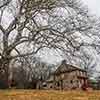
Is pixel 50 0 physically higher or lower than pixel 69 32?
higher

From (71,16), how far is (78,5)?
1.33m

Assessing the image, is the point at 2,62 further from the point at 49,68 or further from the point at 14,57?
the point at 49,68

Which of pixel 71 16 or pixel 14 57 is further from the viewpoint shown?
pixel 14 57

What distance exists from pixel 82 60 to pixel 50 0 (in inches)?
190

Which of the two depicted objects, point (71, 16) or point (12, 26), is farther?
point (12, 26)

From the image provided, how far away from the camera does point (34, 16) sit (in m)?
22.7

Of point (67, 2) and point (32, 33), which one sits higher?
point (67, 2)

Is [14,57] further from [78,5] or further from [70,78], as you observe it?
[70,78]

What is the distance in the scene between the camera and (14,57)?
23.4 m

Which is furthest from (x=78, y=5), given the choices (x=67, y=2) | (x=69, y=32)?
(x=69, y=32)

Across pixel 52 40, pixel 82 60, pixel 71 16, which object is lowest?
pixel 82 60

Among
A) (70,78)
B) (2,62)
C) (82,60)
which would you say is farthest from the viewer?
(70,78)

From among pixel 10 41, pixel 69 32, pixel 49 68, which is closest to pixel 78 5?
pixel 69 32

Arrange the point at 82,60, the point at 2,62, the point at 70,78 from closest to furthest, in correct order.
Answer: the point at 82,60 < the point at 2,62 < the point at 70,78
